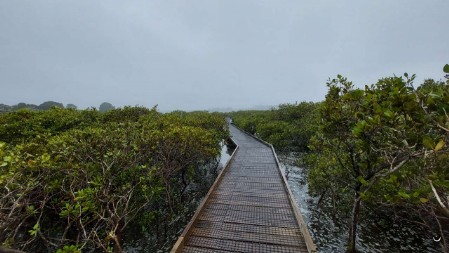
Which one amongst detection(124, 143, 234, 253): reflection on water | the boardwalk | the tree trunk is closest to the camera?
the boardwalk

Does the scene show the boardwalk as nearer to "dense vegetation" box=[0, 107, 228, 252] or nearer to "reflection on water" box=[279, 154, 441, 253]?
"dense vegetation" box=[0, 107, 228, 252]

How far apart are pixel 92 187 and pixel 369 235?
11.4 m

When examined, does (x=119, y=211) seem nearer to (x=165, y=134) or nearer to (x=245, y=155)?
(x=165, y=134)

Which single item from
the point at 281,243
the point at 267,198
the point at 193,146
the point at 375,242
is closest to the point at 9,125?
the point at 193,146

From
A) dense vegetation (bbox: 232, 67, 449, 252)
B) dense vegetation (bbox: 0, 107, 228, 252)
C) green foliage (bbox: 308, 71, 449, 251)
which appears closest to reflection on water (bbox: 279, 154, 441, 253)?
dense vegetation (bbox: 232, 67, 449, 252)

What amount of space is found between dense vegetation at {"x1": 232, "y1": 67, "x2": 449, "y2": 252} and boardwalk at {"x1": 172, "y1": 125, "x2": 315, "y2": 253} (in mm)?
2140

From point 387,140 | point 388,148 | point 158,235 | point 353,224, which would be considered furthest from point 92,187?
point 387,140

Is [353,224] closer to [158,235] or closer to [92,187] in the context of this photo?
[158,235]

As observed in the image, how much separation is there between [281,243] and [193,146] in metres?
6.32

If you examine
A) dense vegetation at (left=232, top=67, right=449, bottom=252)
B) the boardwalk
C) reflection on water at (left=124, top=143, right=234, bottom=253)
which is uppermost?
dense vegetation at (left=232, top=67, right=449, bottom=252)

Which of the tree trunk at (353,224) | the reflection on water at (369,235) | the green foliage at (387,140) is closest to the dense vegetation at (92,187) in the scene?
the green foliage at (387,140)

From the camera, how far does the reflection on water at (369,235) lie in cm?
929

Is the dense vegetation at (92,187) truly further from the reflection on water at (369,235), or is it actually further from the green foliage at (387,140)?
the reflection on water at (369,235)

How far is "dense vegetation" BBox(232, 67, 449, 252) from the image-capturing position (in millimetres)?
4180
